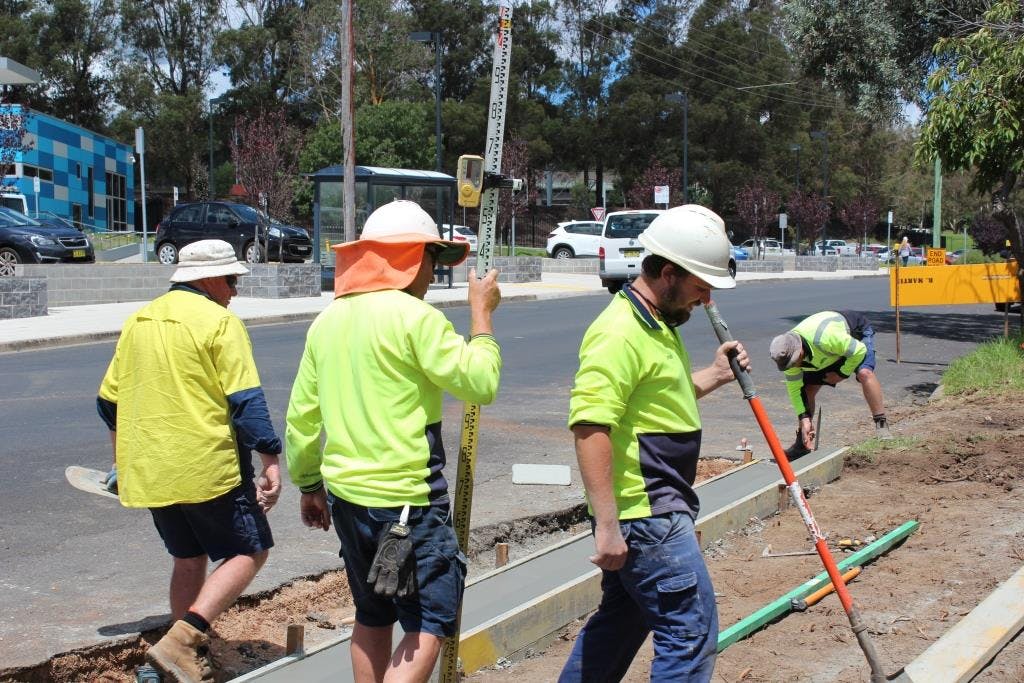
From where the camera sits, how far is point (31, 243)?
24.0 m

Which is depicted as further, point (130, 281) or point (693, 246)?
point (130, 281)

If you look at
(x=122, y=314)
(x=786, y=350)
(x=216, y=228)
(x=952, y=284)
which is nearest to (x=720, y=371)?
(x=786, y=350)

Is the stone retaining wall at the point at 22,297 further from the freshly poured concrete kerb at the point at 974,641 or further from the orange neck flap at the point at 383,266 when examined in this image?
the freshly poured concrete kerb at the point at 974,641

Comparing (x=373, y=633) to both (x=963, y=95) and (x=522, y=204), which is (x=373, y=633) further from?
(x=522, y=204)

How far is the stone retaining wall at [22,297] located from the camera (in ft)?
60.2

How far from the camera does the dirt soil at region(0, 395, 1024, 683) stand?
451 cm

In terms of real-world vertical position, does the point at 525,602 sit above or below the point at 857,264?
below

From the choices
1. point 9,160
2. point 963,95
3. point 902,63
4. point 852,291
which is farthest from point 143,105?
point 963,95

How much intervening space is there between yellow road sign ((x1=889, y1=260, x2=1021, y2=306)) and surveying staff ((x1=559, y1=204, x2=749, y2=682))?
12166 mm

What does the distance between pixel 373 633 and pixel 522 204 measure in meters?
42.2

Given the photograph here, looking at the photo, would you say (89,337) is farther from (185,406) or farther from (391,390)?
(391,390)

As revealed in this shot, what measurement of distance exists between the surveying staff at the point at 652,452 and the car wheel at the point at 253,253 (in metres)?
24.9

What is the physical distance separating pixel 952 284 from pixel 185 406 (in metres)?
13.0

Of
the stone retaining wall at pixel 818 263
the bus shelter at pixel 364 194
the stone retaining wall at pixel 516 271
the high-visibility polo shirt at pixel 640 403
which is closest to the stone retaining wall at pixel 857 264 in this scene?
the stone retaining wall at pixel 818 263
